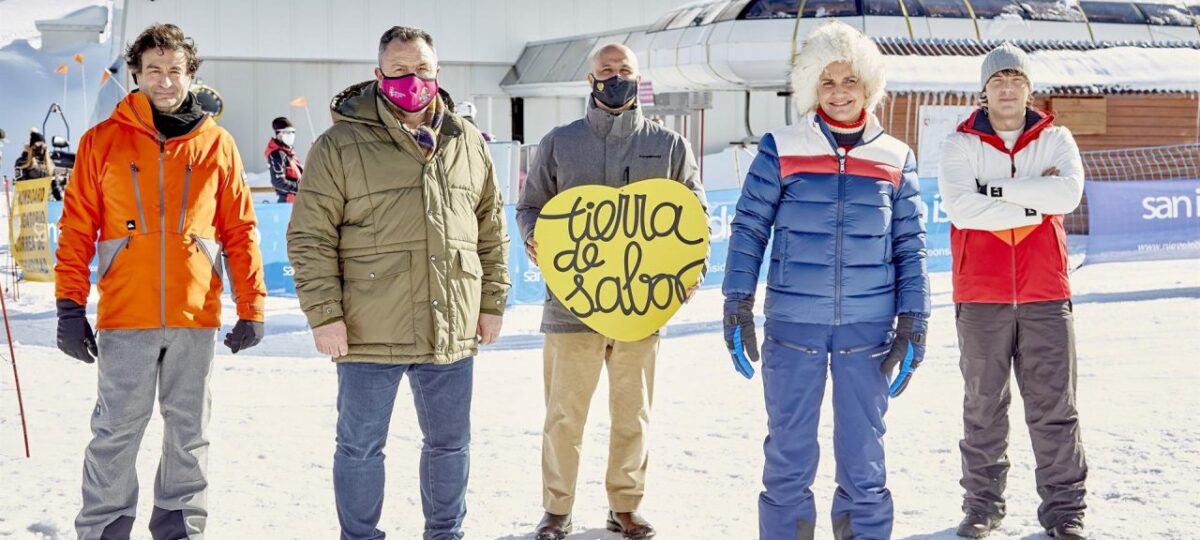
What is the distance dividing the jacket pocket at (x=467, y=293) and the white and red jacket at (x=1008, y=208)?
1726 millimetres

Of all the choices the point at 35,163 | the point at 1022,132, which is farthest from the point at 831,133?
the point at 35,163

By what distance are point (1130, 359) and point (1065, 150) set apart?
419 centimetres

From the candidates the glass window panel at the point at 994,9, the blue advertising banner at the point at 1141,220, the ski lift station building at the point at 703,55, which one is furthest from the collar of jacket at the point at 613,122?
the glass window panel at the point at 994,9

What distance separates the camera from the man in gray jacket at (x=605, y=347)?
4562 millimetres

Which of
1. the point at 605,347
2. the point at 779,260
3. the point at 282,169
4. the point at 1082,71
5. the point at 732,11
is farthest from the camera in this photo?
the point at 732,11

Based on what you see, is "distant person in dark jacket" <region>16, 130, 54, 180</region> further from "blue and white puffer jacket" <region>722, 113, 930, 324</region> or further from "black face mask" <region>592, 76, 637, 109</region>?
"blue and white puffer jacket" <region>722, 113, 930, 324</region>

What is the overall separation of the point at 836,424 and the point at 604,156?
4.29ft

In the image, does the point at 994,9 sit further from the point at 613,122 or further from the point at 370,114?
the point at 370,114

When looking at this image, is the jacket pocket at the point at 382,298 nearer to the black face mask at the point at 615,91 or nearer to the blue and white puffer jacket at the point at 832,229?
the blue and white puffer jacket at the point at 832,229

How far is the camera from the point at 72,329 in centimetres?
383

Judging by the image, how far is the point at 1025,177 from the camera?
4500mm

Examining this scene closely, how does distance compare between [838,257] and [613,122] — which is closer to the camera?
[838,257]

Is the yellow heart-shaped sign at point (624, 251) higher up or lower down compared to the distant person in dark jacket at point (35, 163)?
lower down

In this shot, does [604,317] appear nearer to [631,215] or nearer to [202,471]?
[631,215]
